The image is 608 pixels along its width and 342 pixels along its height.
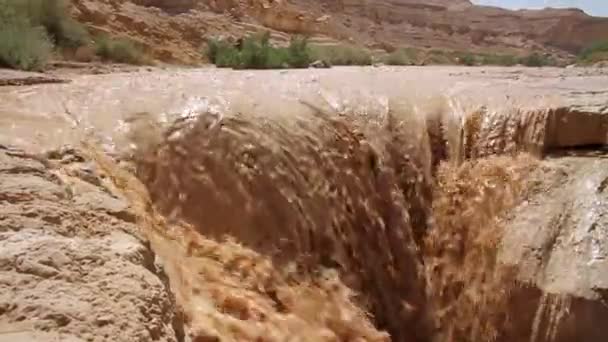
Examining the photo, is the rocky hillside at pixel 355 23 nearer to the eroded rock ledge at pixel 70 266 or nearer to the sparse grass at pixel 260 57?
the sparse grass at pixel 260 57

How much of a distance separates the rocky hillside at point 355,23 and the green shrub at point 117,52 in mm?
2091

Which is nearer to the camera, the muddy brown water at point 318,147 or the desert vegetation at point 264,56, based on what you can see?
the muddy brown water at point 318,147

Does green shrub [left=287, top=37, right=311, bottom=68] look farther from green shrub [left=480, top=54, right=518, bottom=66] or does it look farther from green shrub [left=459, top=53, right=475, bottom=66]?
green shrub [left=480, top=54, right=518, bottom=66]

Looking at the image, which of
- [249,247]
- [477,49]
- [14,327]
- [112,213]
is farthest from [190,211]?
[477,49]

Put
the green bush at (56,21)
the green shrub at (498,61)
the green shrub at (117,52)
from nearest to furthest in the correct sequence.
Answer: the green bush at (56,21) < the green shrub at (117,52) < the green shrub at (498,61)

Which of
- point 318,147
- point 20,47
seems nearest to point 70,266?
point 318,147

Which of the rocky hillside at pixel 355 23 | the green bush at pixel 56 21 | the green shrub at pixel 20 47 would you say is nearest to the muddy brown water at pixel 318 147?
the green shrub at pixel 20 47

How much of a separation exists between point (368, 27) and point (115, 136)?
2849 cm

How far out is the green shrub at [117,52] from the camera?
16.2 m

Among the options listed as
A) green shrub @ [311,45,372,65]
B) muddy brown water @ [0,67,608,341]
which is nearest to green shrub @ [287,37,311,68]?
green shrub @ [311,45,372,65]

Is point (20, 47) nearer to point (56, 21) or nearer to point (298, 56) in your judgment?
point (56, 21)

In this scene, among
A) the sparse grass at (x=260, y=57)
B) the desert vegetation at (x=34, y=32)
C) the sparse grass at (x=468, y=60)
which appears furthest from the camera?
the sparse grass at (x=468, y=60)

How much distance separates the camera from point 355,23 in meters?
33.4

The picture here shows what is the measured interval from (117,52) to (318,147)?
10567mm
